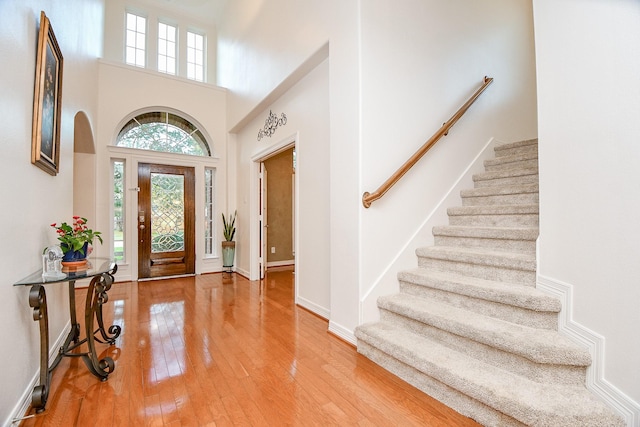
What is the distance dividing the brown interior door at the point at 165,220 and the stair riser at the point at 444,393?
4.41 metres

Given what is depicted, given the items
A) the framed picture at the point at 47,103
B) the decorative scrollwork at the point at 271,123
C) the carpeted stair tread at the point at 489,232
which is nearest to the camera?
the framed picture at the point at 47,103

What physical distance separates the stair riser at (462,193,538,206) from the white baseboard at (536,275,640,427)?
3.56 ft

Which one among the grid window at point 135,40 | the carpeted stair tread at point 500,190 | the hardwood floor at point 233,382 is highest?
the grid window at point 135,40

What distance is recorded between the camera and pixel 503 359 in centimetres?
164

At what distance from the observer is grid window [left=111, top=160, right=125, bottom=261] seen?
196 inches

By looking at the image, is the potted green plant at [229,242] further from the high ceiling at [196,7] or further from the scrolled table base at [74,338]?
the high ceiling at [196,7]

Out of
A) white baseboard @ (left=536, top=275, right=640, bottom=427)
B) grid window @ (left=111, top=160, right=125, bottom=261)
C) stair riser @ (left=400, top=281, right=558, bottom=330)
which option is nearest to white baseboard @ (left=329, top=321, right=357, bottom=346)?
stair riser @ (left=400, top=281, right=558, bottom=330)

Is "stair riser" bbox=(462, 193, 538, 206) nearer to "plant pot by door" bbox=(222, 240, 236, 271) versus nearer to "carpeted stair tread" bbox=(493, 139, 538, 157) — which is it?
"carpeted stair tread" bbox=(493, 139, 538, 157)

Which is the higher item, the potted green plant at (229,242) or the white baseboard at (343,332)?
the potted green plant at (229,242)

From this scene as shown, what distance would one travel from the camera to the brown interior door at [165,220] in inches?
203

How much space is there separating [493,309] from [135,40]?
7294 millimetres

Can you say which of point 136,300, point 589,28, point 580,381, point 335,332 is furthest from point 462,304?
point 136,300

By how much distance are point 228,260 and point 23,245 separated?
3.90m

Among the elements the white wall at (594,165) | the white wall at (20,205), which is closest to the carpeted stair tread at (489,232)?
the white wall at (594,165)
